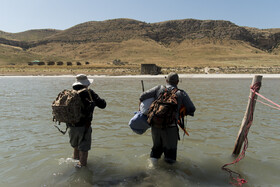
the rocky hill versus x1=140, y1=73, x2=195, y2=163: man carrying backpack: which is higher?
the rocky hill

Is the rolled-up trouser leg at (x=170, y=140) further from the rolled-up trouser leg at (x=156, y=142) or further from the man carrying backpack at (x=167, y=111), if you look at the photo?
the rolled-up trouser leg at (x=156, y=142)

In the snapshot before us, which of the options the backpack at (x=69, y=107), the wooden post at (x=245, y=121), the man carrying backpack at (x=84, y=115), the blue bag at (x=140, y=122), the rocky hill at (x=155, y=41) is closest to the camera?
the backpack at (x=69, y=107)

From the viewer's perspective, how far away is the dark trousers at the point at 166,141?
4.58 meters

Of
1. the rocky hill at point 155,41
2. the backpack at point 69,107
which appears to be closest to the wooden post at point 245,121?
the backpack at point 69,107

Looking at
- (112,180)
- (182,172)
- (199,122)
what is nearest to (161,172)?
(182,172)

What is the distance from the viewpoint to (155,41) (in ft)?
431

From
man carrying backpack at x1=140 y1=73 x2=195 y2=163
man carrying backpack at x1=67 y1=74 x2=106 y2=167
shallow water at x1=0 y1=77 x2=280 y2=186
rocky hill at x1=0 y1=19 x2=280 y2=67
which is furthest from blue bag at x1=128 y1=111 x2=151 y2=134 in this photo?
rocky hill at x1=0 y1=19 x2=280 y2=67

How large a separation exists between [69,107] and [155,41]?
131 metres

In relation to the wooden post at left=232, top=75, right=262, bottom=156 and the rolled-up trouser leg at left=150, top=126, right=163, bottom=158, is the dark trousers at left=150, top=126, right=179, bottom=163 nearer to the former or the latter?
the rolled-up trouser leg at left=150, top=126, right=163, bottom=158

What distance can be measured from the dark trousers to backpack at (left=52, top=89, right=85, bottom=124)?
1585 mm

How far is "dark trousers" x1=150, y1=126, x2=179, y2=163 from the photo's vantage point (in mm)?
4582

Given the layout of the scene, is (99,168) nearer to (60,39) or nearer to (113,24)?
(60,39)

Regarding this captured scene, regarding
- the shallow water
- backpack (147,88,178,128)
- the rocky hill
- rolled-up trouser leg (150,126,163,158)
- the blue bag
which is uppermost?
the rocky hill

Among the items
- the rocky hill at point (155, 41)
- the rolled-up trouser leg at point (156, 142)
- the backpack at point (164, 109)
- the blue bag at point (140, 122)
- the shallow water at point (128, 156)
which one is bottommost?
the shallow water at point (128, 156)
